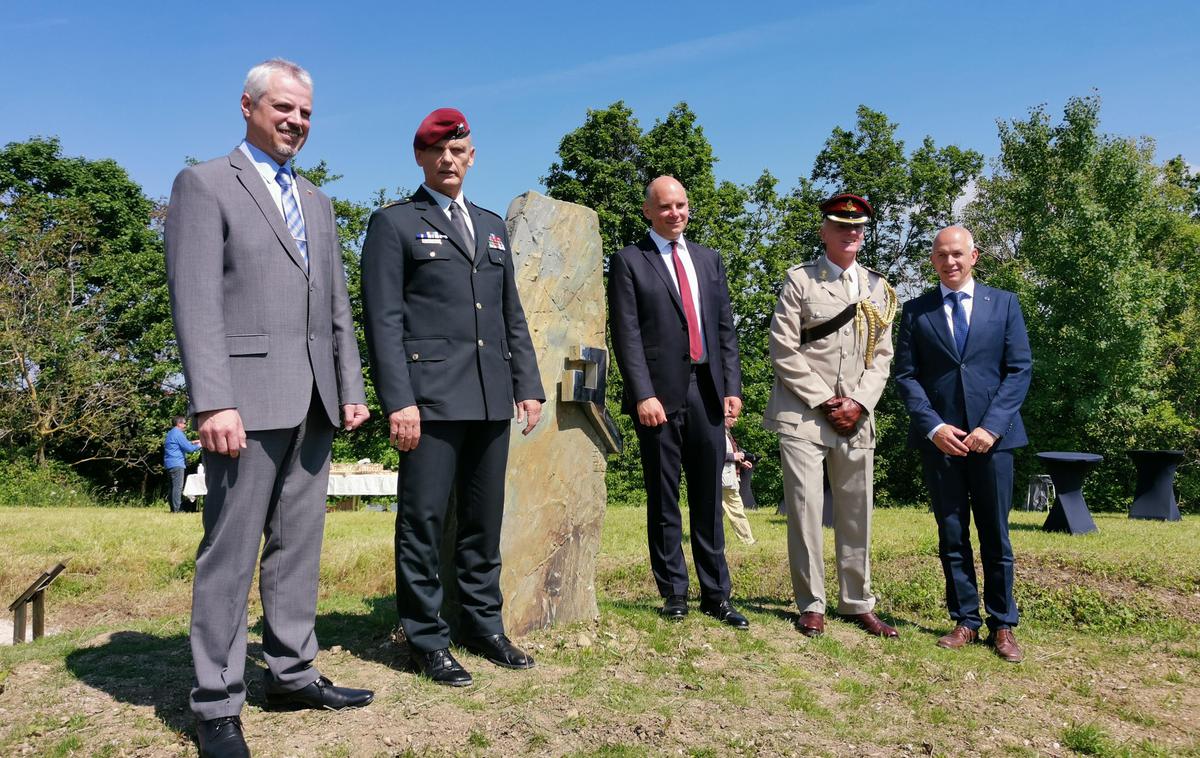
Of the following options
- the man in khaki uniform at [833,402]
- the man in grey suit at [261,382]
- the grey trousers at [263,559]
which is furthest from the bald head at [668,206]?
the grey trousers at [263,559]

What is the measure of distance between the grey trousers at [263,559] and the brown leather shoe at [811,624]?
2846 millimetres

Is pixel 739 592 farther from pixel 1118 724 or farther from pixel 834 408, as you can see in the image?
pixel 1118 724

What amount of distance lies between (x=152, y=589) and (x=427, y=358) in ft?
22.7

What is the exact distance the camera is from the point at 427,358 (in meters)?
4.13

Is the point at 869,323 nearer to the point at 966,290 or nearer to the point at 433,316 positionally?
the point at 966,290

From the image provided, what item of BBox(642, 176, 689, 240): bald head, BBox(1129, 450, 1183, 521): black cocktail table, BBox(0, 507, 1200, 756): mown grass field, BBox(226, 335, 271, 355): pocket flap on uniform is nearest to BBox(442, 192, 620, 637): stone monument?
BBox(0, 507, 1200, 756): mown grass field

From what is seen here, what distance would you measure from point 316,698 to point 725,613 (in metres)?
2.59

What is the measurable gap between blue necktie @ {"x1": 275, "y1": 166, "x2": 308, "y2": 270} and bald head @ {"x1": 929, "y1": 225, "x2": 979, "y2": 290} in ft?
12.0

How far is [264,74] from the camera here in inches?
137

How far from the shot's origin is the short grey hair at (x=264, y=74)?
11.4 ft

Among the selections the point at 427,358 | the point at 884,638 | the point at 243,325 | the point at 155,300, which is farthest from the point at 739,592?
the point at 155,300

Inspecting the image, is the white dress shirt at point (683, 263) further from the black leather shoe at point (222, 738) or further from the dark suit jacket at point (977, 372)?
the black leather shoe at point (222, 738)

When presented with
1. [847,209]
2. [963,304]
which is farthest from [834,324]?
[963,304]

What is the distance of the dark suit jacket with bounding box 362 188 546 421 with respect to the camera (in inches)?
159
